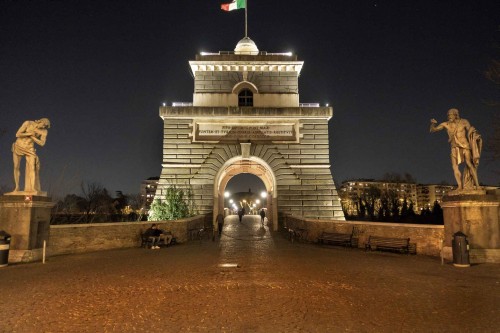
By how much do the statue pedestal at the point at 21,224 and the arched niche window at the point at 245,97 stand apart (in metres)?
17.7

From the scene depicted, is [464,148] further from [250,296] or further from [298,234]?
[250,296]

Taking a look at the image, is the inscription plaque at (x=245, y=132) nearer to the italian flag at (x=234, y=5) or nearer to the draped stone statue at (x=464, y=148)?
the italian flag at (x=234, y=5)

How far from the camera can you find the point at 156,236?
15406mm

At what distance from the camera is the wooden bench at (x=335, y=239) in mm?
15094

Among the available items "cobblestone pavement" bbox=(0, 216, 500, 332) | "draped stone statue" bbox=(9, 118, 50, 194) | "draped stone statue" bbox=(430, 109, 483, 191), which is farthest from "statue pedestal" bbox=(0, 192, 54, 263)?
"draped stone statue" bbox=(430, 109, 483, 191)

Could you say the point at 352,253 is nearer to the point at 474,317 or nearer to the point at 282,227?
the point at 474,317

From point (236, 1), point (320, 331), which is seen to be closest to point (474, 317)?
point (320, 331)

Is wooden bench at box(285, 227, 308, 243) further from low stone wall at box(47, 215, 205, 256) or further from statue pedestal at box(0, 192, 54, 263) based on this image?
statue pedestal at box(0, 192, 54, 263)

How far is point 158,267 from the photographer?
10430 mm

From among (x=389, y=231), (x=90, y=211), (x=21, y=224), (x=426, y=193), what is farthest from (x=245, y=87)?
(x=426, y=193)

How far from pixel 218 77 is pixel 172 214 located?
11.7 meters

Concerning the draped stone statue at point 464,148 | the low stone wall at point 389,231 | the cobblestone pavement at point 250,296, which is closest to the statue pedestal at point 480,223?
the draped stone statue at point 464,148

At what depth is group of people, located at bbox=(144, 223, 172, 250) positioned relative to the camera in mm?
15195

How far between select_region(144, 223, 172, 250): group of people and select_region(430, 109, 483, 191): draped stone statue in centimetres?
1193
